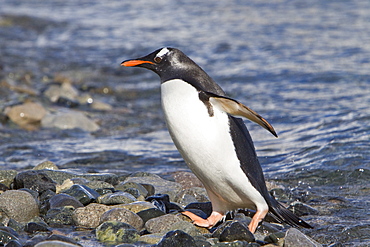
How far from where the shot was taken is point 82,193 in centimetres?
466

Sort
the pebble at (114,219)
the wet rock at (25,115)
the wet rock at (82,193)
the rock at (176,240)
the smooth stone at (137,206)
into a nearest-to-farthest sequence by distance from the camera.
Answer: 1. the rock at (176,240)
2. the pebble at (114,219)
3. the smooth stone at (137,206)
4. the wet rock at (82,193)
5. the wet rock at (25,115)

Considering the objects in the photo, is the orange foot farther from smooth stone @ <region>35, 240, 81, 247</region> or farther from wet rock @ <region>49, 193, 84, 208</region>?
smooth stone @ <region>35, 240, 81, 247</region>

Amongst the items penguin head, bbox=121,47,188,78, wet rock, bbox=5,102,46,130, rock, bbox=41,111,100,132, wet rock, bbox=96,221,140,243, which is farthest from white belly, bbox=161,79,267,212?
wet rock, bbox=5,102,46,130

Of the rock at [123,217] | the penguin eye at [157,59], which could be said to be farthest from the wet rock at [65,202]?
the penguin eye at [157,59]

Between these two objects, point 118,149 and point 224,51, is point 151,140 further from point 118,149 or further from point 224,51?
point 224,51

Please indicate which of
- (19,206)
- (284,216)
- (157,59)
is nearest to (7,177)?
(19,206)

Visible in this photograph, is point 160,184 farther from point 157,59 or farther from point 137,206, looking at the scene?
point 157,59

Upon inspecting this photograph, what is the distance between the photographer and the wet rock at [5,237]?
3.72 metres

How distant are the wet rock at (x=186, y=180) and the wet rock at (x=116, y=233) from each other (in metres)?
1.74

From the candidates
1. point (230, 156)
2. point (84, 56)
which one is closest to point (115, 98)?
point (84, 56)

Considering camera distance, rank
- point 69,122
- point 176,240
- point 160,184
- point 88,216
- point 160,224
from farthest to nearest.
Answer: point 69,122 < point 160,184 < point 88,216 < point 160,224 < point 176,240

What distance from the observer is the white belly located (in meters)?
4.09

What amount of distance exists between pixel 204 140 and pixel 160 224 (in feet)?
2.35

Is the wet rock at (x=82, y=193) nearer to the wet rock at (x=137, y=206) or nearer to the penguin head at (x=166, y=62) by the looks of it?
the wet rock at (x=137, y=206)
